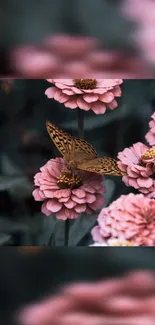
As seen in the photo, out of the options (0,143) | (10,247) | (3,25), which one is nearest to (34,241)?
(10,247)

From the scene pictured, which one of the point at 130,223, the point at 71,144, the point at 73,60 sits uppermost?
the point at 73,60

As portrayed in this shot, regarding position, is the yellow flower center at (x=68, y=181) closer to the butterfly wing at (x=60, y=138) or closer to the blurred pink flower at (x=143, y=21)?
the butterfly wing at (x=60, y=138)

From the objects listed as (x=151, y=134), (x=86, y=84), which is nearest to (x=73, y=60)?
(x=86, y=84)

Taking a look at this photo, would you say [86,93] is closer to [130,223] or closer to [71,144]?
[71,144]

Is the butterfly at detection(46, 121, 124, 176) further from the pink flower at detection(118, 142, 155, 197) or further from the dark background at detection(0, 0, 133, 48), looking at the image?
the dark background at detection(0, 0, 133, 48)

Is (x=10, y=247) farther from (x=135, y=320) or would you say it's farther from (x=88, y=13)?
(x=88, y=13)

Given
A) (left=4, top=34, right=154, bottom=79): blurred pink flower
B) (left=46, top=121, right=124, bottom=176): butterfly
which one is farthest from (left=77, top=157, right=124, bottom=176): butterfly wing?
(left=4, top=34, right=154, bottom=79): blurred pink flower
